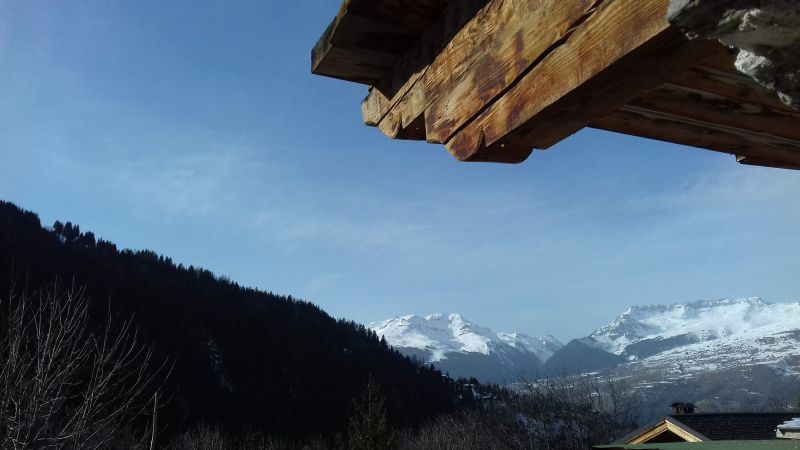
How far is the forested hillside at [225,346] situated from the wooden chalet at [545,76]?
7125 cm

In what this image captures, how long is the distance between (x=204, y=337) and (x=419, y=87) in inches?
3742

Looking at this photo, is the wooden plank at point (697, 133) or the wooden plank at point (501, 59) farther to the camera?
the wooden plank at point (697, 133)

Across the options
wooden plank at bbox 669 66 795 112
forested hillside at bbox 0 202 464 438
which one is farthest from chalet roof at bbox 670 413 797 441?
forested hillside at bbox 0 202 464 438

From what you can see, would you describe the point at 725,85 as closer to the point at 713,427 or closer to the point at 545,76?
the point at 545,76

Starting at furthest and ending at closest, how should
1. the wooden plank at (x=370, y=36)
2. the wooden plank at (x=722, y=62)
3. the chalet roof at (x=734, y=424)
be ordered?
the chalet roof at (x=734, y=424), the wooden plank at (x=370, y=36), the wooden plank at (x=722, y=62)

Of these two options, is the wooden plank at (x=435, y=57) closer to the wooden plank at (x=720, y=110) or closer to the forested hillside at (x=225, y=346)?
the wooden plank at (x=720, y=110)

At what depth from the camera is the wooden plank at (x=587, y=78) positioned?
1.38 metres

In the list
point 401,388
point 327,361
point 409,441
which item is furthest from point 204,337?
point 409,441

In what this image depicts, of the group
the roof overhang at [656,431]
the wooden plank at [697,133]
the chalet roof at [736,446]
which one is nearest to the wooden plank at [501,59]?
the wooden plank at [697,133]

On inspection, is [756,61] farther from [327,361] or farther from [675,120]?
[327,361]

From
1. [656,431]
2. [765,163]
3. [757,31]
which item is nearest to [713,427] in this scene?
[656,431]

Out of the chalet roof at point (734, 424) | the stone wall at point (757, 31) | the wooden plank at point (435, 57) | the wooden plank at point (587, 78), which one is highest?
the wooden plank at point (435, 57)

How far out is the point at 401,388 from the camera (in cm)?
9431

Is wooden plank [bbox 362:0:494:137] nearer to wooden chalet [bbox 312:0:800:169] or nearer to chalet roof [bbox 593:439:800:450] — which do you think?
wooden chalet [bbox 312:0:800:169]
